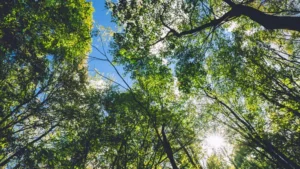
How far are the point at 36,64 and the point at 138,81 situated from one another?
9537 millimetres

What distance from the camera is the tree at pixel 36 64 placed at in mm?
12828

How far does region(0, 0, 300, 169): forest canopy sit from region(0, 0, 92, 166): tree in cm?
7

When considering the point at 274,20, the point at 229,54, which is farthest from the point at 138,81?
the point at 274,20

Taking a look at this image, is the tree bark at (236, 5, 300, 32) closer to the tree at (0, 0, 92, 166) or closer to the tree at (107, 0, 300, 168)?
the tree at (107, 0, 300, 168)

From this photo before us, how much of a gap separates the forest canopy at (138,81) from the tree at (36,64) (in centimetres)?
7

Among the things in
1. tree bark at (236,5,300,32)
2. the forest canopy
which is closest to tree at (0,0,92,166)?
the forest canopy

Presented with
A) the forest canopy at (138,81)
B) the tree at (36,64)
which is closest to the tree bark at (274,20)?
the forest canopy at (138,81)

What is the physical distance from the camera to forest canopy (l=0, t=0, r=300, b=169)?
13.0m

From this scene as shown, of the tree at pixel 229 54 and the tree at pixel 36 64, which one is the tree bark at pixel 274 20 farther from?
the tree at pixel 36 64

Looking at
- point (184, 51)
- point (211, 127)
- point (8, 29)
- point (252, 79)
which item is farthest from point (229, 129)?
point (8, 29)

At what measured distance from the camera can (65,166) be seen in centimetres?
1580

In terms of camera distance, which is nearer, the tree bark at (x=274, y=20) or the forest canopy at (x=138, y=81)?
the tree bark at (x=274, y=20)

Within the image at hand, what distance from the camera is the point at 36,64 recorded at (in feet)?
49.8

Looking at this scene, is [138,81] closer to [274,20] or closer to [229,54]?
[229,54]
